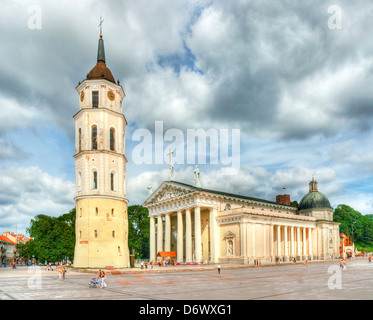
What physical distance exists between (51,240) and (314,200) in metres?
64.9

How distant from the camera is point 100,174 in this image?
46.4 m

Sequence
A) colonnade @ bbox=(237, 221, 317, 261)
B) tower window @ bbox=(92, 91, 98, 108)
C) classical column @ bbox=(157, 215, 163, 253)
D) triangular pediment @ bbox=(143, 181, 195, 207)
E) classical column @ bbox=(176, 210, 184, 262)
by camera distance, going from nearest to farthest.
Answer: tower window @ bbox=(92, 91, 98, 108)
colonnade @ bbox=(237, 221, 317, 261)
classical column @ bbox=(176, 210, 184, 262)
triangular pediment @ bbox=(143, 181, 195, 207)
classical column @ bbox=(157, 215, 163, 253)

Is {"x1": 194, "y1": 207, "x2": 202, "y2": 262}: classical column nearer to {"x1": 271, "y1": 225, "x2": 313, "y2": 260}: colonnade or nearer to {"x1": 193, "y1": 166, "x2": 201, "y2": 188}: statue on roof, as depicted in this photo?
{"x1": 193, "y1": 166, "x2": 201, "y2": 188}: statue on roof

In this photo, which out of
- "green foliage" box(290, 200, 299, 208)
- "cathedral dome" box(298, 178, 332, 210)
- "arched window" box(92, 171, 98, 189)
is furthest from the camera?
"green foliage" box(290, 200, 299, 208)

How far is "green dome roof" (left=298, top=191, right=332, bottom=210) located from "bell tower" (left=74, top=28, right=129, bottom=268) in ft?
210

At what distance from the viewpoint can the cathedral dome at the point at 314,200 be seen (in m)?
97.2

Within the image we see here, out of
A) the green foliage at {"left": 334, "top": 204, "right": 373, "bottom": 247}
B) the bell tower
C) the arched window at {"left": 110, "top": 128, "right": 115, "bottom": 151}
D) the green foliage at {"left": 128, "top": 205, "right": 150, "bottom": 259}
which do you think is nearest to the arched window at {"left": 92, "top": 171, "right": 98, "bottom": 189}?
the bell tower

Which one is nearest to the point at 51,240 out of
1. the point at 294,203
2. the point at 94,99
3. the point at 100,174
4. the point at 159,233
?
the point at 159,233

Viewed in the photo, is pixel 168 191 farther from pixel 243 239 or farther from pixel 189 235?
pixel 243 239

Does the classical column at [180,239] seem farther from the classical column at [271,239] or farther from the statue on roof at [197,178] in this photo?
the classical column at [271,239]

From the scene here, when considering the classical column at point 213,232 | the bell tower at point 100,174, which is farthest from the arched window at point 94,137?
the classical column at point 213,232

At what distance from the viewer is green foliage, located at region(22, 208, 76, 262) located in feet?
237

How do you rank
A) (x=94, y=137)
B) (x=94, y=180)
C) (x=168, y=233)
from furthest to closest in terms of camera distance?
(x=168, y=233), (x=94, y=137), (x=94, y=180)
